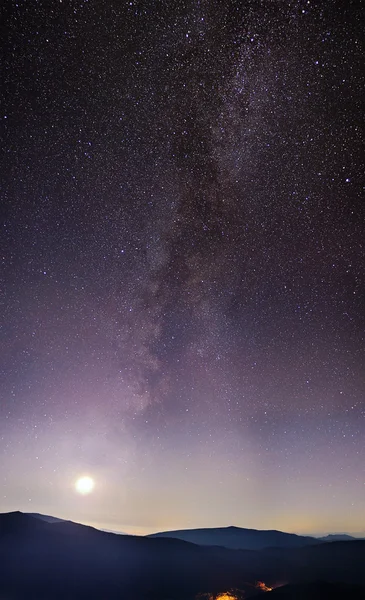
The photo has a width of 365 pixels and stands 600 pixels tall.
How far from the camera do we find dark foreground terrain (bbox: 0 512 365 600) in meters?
67.2

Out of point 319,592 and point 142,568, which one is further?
point 142,568

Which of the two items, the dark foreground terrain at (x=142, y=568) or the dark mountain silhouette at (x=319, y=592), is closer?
the dark mountain silhouette at (x=319, y=592)

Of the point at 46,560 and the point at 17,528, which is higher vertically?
the point at 17,528

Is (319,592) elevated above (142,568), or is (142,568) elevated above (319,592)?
(142,568)

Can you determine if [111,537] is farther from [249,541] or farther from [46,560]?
[249,541]

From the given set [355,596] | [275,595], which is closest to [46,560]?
[275,595]

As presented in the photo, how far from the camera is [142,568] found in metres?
91.3

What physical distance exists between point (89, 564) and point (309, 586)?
4959 centimetres

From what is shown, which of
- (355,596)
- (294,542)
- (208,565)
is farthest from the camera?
(294,542)

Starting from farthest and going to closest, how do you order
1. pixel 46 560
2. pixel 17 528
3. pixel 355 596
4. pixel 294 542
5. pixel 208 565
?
pixel 294 542 → pixel 208 565 → pixel 17 528 → pixel 46 560 → pixel 355 596

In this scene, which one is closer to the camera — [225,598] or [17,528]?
[225,598]

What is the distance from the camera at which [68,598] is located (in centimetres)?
6394

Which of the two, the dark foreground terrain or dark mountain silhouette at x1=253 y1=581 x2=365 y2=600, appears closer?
dark mountain silhouette at x1=253 y1=581 x2=365 y2=600

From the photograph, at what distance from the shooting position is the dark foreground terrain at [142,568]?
221ft
